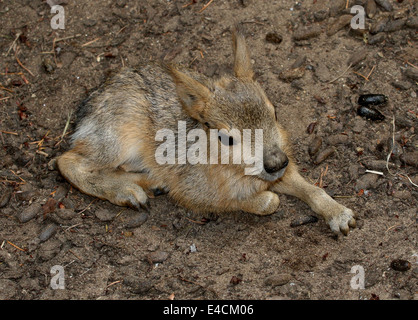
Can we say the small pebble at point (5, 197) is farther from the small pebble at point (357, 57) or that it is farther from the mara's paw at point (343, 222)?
the small pebble at point (357, 57)

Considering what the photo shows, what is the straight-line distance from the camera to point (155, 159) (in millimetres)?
6418

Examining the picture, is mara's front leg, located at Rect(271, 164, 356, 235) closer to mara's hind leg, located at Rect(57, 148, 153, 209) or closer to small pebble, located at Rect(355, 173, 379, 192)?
small pebble, located at Rect(355, 173, 379, 192)

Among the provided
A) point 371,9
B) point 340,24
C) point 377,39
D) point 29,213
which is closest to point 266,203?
point 29,213

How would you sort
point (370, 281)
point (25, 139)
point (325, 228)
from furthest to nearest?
point (25, 139), point (325, 228), point (370, 281)

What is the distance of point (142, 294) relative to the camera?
207 inches

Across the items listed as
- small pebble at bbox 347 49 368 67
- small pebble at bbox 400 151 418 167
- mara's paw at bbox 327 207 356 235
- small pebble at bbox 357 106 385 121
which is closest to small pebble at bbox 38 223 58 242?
mara's paw at bbox 327 207 356 235

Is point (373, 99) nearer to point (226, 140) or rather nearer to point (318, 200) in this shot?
point (318, 200)

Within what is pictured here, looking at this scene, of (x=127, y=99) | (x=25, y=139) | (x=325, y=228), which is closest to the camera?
(x=325, y=228)

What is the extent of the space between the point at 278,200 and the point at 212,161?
2.89ft

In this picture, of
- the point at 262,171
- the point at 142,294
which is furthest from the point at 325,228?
the point at 142,294

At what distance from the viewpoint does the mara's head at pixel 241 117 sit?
17.0ft

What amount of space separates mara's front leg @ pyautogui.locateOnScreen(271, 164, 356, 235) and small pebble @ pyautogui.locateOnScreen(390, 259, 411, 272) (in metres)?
0.62

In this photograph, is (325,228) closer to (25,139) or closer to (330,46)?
(330,46)

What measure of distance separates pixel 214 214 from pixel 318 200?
121 centimetres
